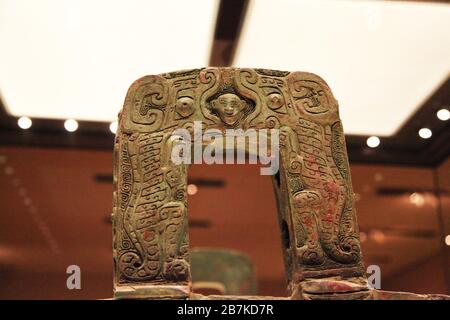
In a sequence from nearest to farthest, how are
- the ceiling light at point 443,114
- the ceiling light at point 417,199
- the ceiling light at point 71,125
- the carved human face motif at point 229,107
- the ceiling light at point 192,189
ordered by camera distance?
the carved human face motif at point 229,107 → the ceiling light at point 443,114 → the ceiling light at point 417,199 → the ceiling light at point 71,125 → the ceiling light at point 192,189

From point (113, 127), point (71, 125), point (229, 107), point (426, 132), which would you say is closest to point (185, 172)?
point (229, 107)

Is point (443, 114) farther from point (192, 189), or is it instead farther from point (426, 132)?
point (192, 189)

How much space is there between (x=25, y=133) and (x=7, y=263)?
0.90 metres

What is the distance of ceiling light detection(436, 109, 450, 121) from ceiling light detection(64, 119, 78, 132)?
2358mm

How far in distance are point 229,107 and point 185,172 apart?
362 mm

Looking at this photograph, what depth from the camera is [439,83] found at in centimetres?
445

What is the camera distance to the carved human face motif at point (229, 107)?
10.3 feet

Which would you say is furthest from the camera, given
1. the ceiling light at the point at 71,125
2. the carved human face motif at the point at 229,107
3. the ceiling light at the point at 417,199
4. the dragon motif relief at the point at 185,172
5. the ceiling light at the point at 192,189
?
the ceiling light at the point at 192,189

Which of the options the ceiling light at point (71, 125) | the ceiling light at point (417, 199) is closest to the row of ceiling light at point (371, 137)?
the ceiling light at point (71, 125)

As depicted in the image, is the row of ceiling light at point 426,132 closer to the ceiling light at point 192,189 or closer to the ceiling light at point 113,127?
the ceiling light at point 192,189

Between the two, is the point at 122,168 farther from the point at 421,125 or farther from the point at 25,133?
the point at 421,125

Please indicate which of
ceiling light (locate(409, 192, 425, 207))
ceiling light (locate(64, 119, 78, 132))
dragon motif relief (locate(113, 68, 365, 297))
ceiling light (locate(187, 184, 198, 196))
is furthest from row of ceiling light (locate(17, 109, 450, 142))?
dragon motif relief (locate(113, 68, 365, 297))

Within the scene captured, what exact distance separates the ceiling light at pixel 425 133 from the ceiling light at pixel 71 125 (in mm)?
2261

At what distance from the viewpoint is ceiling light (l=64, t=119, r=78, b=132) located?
4668 mm
